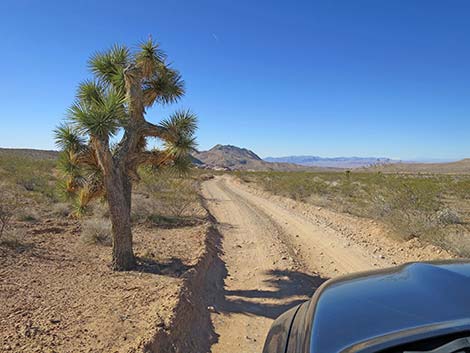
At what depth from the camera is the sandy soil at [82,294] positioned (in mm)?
3746

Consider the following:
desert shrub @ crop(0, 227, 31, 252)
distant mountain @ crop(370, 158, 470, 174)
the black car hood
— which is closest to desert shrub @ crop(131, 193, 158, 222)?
desert shrub @ crop(0, 227, 31, 252)

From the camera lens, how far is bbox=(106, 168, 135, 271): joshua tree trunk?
638cm

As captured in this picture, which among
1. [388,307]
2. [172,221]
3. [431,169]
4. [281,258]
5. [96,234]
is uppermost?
[388,307]

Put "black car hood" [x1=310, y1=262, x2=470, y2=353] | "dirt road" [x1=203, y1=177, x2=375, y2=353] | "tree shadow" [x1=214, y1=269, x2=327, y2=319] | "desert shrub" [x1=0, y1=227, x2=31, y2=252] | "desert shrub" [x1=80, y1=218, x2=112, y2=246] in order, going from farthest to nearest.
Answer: "desert shrub" [x1=80, y1=218, x2=112, y2=246] → "desert shrub" [x1=0, y1=227, x2=31, y2=252] → "tree shadow" [x1=214, y1=269, x2=327, y2=319] → "dirt road" [x1=203, y1=177, x2=375, y2=353] → "black car hood" [x1=310, y1=262, x2=470, y2=353]

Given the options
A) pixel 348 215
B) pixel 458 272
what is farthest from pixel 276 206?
pixel 458 272

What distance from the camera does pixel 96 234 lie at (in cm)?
831

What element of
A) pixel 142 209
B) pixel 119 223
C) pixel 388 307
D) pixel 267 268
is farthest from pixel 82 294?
pixel 142 209

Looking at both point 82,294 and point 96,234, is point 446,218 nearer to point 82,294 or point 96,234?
point 96,234

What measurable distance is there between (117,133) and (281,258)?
4.72 metres

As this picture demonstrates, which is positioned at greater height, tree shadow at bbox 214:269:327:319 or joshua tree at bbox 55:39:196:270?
joshua tree at bbox 55:39:196:270

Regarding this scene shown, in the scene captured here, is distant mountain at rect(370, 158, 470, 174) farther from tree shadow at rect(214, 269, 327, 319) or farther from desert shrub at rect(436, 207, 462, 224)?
tree shadow at rect(214, 269, 327, 319)

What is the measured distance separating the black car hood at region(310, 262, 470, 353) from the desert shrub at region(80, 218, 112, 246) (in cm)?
724

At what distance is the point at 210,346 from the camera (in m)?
4.29

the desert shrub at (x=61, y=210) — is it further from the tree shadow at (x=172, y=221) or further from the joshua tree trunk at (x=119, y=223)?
the joshua tree trunk at (x=119, y=223)
